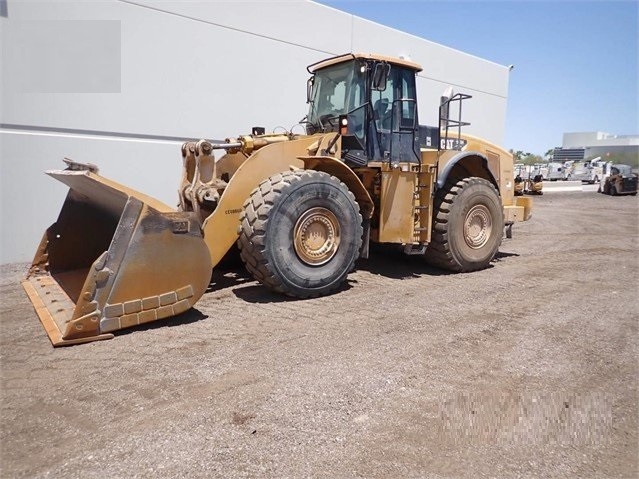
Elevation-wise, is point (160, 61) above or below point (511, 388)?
above

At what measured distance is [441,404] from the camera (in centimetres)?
299

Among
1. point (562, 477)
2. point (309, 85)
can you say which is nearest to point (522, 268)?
point (309, 85)

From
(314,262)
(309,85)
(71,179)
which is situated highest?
(309,85)

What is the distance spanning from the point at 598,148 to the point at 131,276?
306 ft

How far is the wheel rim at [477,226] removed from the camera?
694cm

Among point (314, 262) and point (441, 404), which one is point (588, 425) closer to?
point (441, 404)

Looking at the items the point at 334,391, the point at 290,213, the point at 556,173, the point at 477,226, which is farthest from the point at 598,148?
the point at 334,391

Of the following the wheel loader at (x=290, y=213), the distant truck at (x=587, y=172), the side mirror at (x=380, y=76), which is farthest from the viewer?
the distant truck at (x=587, y=172)

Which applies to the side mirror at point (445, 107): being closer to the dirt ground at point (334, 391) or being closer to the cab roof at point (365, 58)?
the cab roof at point (365, 58)

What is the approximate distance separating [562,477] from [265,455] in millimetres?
1491

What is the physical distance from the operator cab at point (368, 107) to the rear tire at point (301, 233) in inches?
38.6

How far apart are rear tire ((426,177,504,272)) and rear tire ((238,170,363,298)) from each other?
170 cm

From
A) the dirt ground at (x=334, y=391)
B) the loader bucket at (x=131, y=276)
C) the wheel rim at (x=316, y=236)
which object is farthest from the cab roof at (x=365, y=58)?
the loader bucket at (x=131, y=276)

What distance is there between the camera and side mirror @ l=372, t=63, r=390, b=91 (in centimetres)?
578
